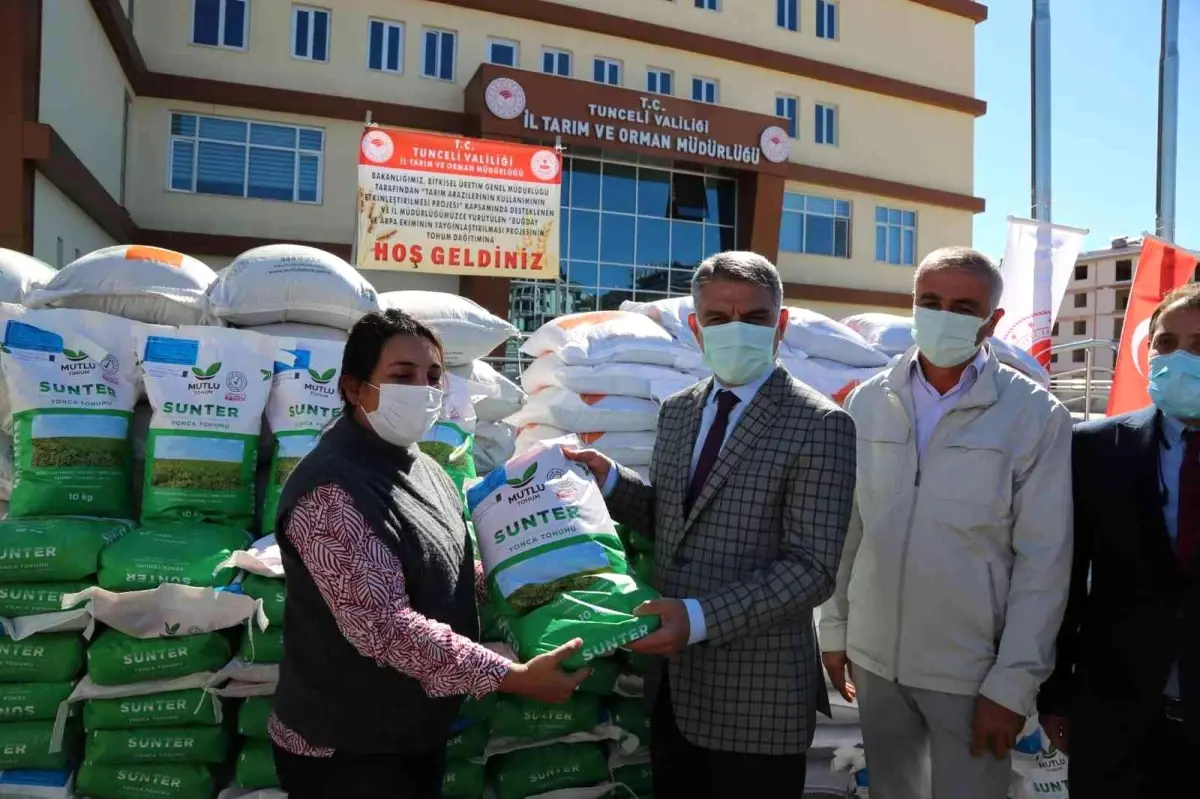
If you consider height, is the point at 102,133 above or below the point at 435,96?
below

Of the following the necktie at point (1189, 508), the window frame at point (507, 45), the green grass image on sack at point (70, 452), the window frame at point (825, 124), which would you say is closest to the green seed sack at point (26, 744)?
the green grass image on sack at point (70, 452)

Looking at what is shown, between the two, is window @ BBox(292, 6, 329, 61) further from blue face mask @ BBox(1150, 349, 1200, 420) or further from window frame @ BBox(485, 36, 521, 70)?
blue face mask @ BBox(1150, 349, 1200, 420)

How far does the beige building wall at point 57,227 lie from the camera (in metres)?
8.20

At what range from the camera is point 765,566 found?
1.80m

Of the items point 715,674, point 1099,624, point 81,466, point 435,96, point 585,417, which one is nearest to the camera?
point 715,674

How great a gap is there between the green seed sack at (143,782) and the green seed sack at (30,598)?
1.46ft

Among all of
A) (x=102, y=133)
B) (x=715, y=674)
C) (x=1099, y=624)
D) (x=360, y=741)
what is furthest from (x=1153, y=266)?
(x=102, y=133)

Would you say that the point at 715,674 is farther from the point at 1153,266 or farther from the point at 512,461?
the point at 1153,266

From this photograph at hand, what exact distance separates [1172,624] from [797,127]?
57.4 feet

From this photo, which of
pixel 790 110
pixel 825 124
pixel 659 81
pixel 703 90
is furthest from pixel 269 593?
pixel 825 124

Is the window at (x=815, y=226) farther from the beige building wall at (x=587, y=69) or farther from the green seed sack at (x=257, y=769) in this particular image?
the green seed sack at (x=257, y=769)

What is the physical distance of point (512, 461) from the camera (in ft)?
6.64

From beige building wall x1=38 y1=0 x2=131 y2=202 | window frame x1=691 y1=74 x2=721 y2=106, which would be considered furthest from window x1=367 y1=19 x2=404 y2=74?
window frame x1=691 y1=74 x2=721 y2=106

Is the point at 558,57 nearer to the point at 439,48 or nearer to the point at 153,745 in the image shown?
the point at 439,48
